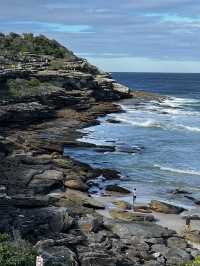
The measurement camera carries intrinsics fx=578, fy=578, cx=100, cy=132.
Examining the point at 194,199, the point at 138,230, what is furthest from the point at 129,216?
the point at 194,199

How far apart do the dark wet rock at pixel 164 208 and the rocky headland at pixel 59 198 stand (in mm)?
60

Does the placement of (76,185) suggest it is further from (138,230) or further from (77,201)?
(138,230)

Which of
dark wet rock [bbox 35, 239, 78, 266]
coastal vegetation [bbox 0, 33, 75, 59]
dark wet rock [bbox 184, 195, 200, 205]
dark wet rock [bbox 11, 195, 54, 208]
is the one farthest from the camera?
coastal vegetation [bbox 0, 33, 75, 59]

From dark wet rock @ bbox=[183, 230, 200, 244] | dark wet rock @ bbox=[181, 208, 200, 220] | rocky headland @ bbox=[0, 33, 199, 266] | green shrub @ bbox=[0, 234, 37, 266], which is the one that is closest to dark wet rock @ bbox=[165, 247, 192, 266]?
rocky headland @ bbox=[0, 33, 199, 266]

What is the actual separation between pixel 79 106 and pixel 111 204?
1852 inches

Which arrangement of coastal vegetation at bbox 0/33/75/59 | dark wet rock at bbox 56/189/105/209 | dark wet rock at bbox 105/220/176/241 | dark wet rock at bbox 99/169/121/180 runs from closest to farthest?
1. dark wet rock at bbox 105/220/176/241
2. dark wet rock at bbox 56/189/105/209
3. dark wet rock at bbox 99/169/121/180
4. coastal vegetation at bbox 0/33/75/59

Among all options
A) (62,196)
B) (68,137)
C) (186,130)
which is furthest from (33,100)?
(62,196)

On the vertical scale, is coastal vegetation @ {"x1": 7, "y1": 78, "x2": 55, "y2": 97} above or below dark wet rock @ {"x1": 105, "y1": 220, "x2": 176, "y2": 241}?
above

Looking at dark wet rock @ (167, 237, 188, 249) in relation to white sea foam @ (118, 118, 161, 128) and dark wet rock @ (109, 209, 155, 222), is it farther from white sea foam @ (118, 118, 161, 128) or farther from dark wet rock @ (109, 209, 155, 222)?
white sea foam @ (118, 118, 161, 128)

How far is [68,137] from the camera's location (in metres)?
59.9

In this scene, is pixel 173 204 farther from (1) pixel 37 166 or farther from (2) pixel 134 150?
(2) pixel 134 150

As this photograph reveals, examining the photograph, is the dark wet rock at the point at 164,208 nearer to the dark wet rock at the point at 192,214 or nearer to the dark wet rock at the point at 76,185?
the dark wet rock at the point at 192,214

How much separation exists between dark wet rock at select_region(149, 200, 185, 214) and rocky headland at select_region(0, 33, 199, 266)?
60 millimetres

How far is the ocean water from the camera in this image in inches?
1631
